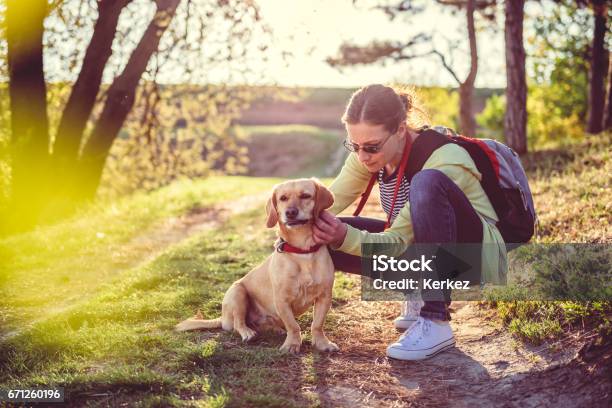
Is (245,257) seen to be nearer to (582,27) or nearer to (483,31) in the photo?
(483,31)

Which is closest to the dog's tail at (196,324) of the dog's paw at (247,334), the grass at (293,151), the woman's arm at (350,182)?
the dog's paw at (247,334)

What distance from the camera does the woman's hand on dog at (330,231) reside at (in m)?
3.72

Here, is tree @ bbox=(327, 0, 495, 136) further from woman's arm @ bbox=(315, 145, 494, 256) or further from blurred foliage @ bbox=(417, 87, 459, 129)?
woman's arm @ bbox=(315, 145, 494, 256)

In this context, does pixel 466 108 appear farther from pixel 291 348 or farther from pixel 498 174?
pixel 291 348

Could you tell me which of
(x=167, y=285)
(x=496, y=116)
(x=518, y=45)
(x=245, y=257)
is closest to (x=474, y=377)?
(x=167, y=285)

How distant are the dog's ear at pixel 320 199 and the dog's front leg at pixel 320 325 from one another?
22.6 inches

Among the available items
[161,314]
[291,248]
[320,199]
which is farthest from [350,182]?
[161,314]

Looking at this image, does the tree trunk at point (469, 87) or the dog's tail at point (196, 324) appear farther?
the tree trunk at point (469, 87)

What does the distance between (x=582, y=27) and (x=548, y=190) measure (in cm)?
1229

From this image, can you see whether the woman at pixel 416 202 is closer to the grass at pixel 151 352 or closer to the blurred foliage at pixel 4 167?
the grass at pixel 151 352

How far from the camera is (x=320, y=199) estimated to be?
12.8 feet

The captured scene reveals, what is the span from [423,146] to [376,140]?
361 millimetres

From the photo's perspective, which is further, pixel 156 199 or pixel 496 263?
pixel 156 199

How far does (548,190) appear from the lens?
7.61m
